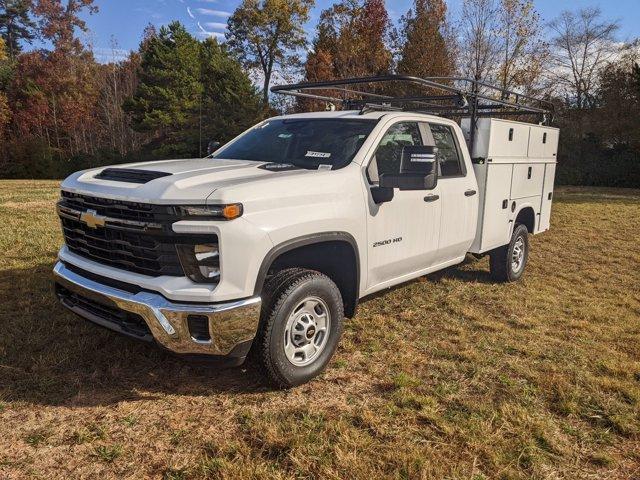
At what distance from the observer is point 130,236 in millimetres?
3119

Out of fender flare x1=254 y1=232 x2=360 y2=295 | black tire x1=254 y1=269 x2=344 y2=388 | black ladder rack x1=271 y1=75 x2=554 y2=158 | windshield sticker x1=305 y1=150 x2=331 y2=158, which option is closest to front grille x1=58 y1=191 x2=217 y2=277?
fender flare x1=254 y1=232 x2=360 y2=295

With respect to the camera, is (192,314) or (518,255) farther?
(518,255)

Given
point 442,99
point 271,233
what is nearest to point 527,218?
point 442,99

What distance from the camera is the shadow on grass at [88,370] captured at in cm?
340

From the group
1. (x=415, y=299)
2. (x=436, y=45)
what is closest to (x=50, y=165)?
(x=436, y=45)

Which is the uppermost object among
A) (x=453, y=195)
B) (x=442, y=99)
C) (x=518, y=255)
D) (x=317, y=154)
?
(x=442, y=99)

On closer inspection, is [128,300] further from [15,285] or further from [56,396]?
[15,285]

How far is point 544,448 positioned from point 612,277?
494cm

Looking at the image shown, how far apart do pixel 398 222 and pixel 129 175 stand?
2.07 metres

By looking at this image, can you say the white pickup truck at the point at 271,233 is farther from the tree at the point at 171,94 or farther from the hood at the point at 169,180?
the tree at the point at 171,94

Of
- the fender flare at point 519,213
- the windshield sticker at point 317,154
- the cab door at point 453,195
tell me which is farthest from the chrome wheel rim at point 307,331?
the fender flare at point 519,213

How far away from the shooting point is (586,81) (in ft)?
109

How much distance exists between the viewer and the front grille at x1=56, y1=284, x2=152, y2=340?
3.07m

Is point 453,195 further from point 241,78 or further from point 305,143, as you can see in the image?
point 241,78
